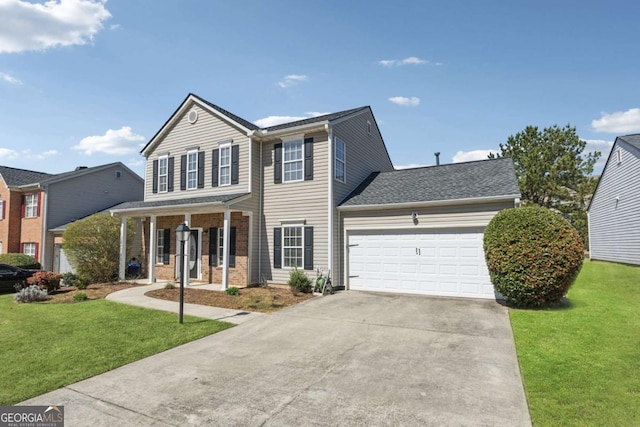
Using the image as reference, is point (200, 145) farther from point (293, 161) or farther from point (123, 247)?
point (123, 247)

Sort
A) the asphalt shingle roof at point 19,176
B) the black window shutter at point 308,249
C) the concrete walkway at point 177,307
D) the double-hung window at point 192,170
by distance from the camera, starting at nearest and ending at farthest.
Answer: the concrete walkway at point 177,307 → the black window shutter at point 308,249 → the double-hung window at point 192,170 → the asphalt shingle roof at point 19,176

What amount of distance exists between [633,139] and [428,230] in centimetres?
1571

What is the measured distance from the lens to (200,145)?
1606cm

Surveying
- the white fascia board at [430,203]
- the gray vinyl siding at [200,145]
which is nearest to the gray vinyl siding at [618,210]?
the white fascia board at [430,203]

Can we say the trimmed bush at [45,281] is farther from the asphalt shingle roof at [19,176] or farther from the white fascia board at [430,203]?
the asphalt shingle roof at [19,176]

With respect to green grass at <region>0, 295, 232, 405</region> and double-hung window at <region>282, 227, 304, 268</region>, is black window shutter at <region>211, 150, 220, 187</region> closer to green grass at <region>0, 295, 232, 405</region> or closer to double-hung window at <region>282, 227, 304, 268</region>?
double-hung window at <region>282, 227, 304, 268</region>

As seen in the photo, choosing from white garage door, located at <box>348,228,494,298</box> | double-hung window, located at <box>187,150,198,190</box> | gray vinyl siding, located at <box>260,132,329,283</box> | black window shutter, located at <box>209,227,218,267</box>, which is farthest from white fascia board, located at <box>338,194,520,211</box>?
double-hung window, located at <box>187,150,198,190</box>

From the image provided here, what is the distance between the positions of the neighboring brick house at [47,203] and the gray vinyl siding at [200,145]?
29.9ft

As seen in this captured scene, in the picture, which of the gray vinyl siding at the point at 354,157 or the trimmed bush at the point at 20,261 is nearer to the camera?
the gray vinyl siding at the point at 354,157

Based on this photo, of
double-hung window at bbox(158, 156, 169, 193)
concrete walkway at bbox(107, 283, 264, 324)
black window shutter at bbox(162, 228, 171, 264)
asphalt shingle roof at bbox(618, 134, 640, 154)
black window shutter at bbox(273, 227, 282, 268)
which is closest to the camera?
concrete walkway at bbox(107, 283, 264, 324)

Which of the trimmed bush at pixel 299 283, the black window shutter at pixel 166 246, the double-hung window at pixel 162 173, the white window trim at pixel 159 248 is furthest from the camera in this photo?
the double-hung window at pixel 162 173

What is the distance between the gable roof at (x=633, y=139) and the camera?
57.1ft

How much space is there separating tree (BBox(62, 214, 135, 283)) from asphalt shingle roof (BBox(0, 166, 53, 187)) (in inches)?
459

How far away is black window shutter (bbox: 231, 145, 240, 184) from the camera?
1481 cm
